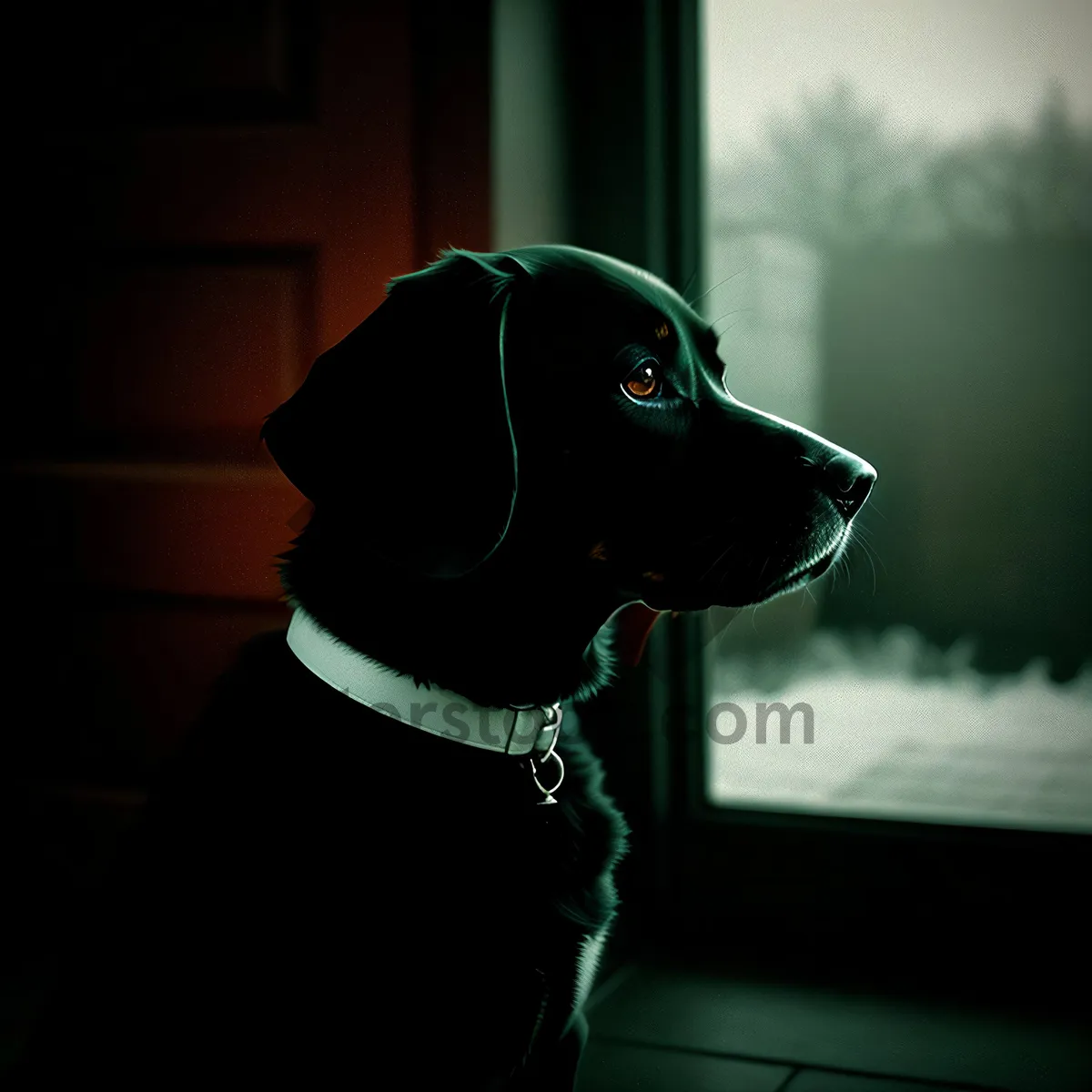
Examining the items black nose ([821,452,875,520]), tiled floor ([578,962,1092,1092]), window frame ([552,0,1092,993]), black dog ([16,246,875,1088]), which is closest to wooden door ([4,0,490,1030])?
window frame ([552,0,1092,993])

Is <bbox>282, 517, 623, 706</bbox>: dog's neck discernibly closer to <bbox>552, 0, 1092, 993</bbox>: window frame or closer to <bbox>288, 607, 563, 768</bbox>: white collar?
<bbox>288, 607, 563, 768</bbox>: white collar

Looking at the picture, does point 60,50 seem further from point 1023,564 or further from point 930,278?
point 1023,564

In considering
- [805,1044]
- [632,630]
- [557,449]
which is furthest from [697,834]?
[557,449]

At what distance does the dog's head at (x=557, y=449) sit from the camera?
1039 millimetres

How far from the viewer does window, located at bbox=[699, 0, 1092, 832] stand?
1611 millimetres

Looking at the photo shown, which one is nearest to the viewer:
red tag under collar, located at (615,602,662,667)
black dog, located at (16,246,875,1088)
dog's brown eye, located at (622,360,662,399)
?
black dog, located at (16,246,875,1088)

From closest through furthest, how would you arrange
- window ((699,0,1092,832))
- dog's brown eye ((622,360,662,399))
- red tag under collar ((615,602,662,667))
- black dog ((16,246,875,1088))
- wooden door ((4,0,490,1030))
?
1. black dog ((16,246,875,1088))
2. dog's brown eye ((622,360,662,399))
3. red tag under collar ((615,602,662,667))
4. wooden door ((4,0,490,1030))
5. window ((699,0,1092,832))

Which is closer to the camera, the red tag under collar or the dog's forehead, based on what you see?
the dog's forehead

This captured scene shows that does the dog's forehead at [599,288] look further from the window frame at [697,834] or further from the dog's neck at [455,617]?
the window frame at [697,834]

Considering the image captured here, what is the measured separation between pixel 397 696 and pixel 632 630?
39 cm

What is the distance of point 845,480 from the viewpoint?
1.17 metres

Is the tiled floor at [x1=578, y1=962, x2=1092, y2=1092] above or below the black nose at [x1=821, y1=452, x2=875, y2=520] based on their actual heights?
below

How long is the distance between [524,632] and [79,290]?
977 mm

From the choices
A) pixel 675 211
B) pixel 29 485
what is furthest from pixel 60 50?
pixel 675 211
